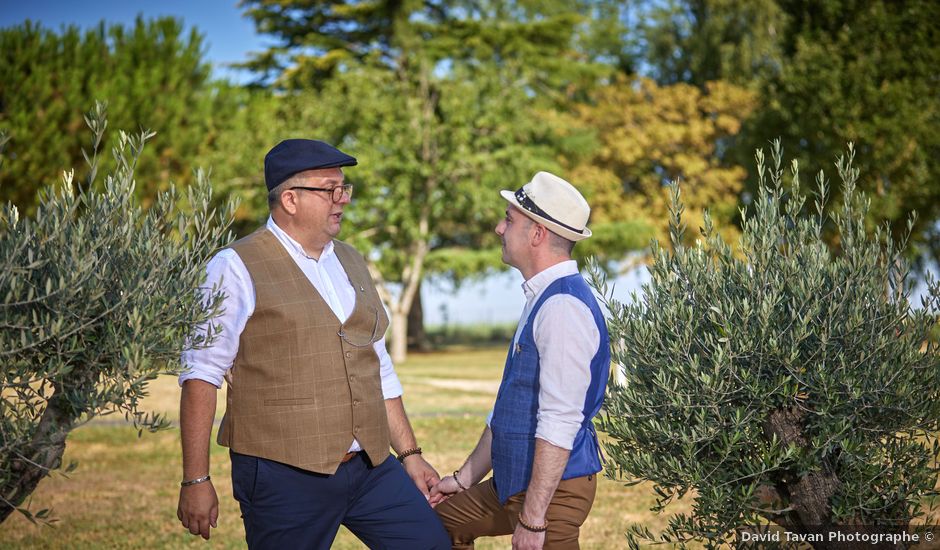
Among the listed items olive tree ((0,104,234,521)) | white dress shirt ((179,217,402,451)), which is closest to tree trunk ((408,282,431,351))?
white dress shirt ((179,217,402,451))

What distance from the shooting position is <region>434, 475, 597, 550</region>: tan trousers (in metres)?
4.53

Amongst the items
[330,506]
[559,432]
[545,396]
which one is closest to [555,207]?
[545,396]

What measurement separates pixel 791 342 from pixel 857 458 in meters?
0.77

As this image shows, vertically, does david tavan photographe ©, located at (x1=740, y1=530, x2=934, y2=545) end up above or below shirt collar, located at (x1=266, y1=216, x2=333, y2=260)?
below

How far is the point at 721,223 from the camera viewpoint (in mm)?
46094

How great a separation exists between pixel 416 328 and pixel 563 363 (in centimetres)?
4575

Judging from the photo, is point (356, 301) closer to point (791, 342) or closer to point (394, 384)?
point (394, 384)

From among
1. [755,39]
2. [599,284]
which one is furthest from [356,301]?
[755,39]

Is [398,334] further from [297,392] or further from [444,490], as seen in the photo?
[297,392]

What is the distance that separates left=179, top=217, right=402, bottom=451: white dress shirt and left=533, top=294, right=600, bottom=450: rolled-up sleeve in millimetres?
1014

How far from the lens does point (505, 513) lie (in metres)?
4.80

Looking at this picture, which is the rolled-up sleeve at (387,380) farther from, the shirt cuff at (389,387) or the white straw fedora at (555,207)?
the white straw fedora at (555,207)

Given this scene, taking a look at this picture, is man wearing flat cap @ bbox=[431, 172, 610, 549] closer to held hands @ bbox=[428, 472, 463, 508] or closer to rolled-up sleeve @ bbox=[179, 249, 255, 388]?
held hands @ bbox=[428, 472, 463, 508]

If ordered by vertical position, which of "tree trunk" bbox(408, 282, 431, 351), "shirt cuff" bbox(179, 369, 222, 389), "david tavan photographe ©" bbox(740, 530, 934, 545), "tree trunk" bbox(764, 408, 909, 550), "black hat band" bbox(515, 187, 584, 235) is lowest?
"tree trunk" bbox(408, 282, 431, 351)
